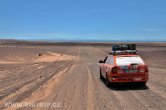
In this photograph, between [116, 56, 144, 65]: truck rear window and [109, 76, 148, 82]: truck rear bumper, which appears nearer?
[109, 76, 148, 82]: truck rear bumper

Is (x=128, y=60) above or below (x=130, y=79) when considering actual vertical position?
above

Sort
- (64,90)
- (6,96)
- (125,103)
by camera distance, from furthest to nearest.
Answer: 1. (64,90)
2. (6,96)
3. (125,103)

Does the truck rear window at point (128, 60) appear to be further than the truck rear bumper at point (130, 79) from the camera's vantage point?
Yes

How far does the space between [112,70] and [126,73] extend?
2.18 feet

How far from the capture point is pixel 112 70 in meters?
15.1

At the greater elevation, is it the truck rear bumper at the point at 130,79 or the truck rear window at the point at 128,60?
the truck rear window at the point at 128,60

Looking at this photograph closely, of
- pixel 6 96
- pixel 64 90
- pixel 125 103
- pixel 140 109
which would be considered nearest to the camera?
pixel 140 109

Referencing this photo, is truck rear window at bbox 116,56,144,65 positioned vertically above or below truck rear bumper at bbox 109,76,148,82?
above

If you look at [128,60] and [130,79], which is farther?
[128,60]

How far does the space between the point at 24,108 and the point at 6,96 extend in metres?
2.63

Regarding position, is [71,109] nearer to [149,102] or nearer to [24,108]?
[24,108]

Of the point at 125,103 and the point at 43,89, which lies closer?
the point at 125,103

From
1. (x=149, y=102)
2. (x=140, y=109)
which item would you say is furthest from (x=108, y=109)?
(x=149, y=102)

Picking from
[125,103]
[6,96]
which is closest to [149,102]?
[125,103]
